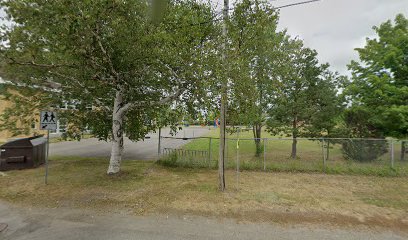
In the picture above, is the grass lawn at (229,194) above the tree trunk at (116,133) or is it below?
below

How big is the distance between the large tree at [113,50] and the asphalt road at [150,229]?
12.1 ft

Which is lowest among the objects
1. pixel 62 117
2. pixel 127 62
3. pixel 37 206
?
pixel 37 206

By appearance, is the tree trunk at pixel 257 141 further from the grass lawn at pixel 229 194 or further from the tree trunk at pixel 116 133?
the tree trunk at pixel 116 133

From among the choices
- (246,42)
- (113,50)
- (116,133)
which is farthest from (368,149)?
(113,50)

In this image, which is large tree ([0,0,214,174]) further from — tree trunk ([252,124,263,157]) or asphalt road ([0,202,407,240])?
tree trunk ([252,124,263,157])

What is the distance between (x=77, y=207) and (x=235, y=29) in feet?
22.2

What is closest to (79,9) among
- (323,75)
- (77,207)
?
(77,207)

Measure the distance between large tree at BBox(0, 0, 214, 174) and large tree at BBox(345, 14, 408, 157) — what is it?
32.4 ft

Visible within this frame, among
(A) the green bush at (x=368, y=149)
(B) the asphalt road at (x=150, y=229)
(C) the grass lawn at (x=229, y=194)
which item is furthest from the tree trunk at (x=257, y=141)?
(B) the asphalt road at (x=150, y=229)

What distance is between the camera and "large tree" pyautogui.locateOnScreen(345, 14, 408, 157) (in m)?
10.1

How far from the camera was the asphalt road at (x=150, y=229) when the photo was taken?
4.02 meters

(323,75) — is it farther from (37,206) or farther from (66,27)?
(37,206)

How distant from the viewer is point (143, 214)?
198 inches

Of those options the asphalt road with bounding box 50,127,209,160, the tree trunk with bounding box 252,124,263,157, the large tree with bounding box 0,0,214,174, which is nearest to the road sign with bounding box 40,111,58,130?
→ the large tree with bounding box 0,0,214,174
